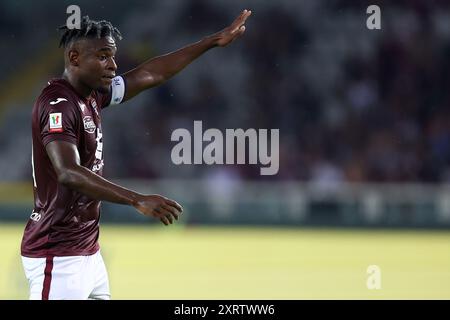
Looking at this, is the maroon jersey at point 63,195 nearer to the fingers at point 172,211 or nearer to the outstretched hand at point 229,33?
the fingers at point 172,211

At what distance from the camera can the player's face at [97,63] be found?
4.76 meters

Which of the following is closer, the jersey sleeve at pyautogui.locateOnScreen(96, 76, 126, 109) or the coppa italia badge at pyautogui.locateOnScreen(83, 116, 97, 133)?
the coppa italia badge at pyautogui.locateOnScreen(83, 116, 97, 133)

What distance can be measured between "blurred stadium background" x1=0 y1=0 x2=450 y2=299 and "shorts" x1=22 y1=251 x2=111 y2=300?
5388mm

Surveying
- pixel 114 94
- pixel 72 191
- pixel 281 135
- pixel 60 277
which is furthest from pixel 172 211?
pixel 281 135

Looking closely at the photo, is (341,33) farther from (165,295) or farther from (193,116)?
(165,295)

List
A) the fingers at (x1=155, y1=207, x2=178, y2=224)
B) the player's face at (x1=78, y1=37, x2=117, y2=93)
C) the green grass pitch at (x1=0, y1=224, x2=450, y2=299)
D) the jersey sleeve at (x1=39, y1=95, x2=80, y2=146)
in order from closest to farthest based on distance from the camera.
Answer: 1. the fingers at (x1=155, y1=207, x2=178, y2=224)
2. the jersey sleeve at (x1=39, y1=95, x2=80, y2=146)
3. the player's face at (x1=78, y1=37, x2=117, y2=93)
4. the green grass pitch at (x1=0, y1=224, x2=450, y2=299)

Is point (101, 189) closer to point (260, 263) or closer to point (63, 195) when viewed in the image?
point (63, 195)

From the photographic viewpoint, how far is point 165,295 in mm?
8797

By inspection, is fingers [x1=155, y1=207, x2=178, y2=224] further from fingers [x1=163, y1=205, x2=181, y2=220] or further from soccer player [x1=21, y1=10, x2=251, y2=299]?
soccer player [x1=21, y1=10, x2=251, y2=299]

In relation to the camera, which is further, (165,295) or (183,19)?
(183,19)

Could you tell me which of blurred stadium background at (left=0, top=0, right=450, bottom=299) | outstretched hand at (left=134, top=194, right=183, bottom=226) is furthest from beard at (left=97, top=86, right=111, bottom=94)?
blurred stadium background at (left=0, top=0, right=450, bottom=299)

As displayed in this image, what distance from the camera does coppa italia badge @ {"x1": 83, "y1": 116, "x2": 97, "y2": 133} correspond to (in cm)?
472
